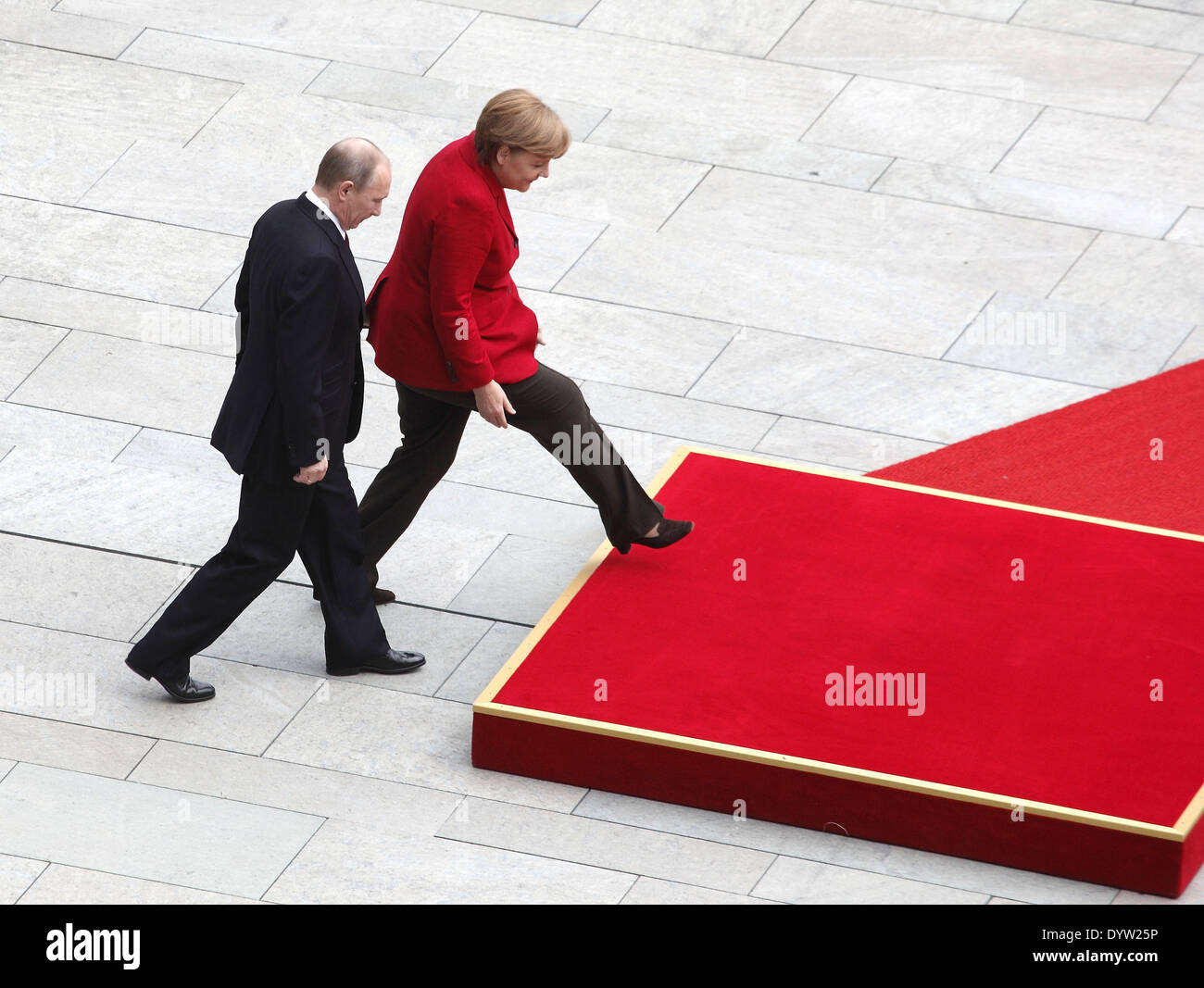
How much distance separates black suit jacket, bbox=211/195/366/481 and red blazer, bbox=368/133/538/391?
0.63ft

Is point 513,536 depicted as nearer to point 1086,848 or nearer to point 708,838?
point 708,838

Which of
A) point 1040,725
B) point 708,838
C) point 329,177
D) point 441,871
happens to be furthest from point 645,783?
point 329,177

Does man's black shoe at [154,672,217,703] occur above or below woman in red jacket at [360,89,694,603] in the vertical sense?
below

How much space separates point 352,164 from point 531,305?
127 inches

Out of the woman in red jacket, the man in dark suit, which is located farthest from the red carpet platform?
the man in dark suit

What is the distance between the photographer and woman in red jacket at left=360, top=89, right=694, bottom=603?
7.36 metres

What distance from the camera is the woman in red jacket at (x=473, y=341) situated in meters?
7.36

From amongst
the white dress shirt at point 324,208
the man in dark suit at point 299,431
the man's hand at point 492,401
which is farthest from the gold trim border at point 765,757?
the white dress shirt at point 324,208

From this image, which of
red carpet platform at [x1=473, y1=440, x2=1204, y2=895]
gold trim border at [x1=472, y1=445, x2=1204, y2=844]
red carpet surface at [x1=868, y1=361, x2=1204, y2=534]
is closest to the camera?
gold trim border at [x1=472, y1=445, x2=1204, y2=844]

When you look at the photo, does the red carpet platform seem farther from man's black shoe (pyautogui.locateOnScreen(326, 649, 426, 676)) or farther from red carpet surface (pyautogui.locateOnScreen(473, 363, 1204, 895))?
man's black shoe (pyautogui.locateOnScreen(326, 649, 426, 676))

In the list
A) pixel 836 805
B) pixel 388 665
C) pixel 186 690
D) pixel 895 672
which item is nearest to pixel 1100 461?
pixel 895 672

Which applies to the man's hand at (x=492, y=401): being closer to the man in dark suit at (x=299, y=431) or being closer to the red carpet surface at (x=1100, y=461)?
the man in dark suit at (x=299, y=431)

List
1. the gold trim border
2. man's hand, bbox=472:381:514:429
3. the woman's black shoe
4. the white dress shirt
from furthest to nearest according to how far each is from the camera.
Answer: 1. the woman's black shoe
2. man's hand, bbox=472:381:514:429
3. the white dress shirt
4. the gold trim border

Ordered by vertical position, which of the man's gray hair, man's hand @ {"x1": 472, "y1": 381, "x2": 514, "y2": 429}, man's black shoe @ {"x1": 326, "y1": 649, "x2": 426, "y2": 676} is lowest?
man's black shoe @ {"x1": 326, "y1": 649, "x2": 426, "y2": 676}
